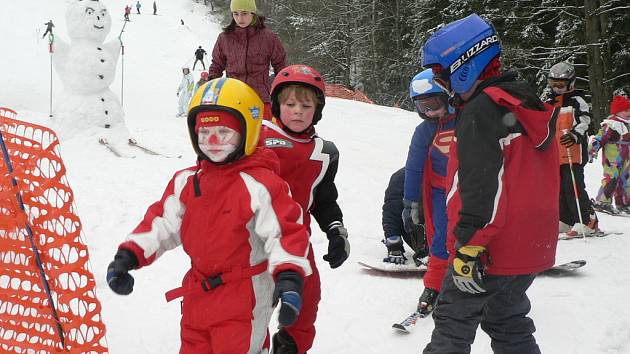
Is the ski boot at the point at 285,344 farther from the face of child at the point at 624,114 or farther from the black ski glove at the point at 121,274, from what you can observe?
the face of child at the point at 624,114

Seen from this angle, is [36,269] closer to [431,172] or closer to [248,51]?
[431,172]

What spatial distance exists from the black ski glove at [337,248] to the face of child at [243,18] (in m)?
2.95

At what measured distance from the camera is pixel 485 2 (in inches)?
899

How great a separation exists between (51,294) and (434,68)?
2354mm

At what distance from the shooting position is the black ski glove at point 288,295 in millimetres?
2039

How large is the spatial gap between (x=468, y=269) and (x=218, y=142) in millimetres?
1261

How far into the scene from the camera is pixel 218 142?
2453 mm

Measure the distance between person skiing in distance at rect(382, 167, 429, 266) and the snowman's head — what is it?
8557 mm

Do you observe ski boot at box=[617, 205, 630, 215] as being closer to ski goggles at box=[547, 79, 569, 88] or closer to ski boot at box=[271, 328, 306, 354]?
ski goggles at box=[547, 79, 569, 88]

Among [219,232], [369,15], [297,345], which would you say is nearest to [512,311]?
[297,345]

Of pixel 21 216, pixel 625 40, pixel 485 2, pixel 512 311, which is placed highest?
pixel 485 2

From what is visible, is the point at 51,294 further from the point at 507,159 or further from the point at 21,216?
the point at 507,159

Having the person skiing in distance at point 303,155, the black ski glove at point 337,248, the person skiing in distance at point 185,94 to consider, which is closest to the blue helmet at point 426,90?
the person skiing in distance at point 303,155

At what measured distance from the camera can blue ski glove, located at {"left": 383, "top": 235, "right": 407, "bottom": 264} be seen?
17.2ft
